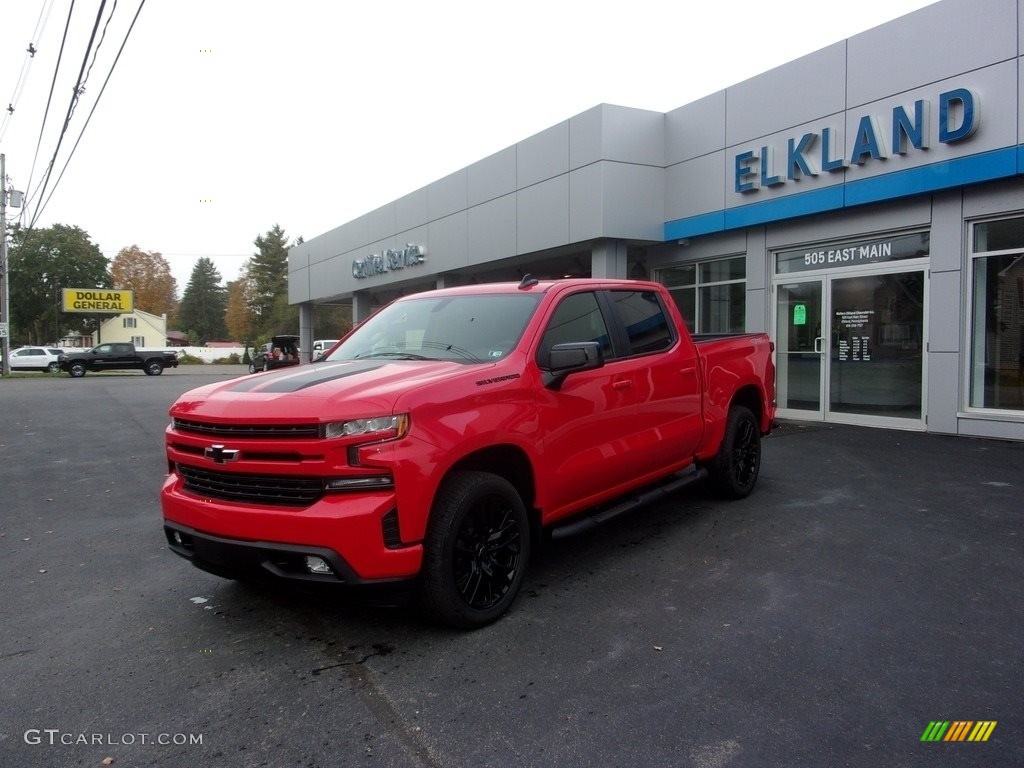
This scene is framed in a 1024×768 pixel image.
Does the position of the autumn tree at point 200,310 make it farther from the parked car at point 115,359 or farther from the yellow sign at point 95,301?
the parked car at point 115,359

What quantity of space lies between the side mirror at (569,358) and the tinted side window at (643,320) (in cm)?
105

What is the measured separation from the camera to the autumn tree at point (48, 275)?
221ft

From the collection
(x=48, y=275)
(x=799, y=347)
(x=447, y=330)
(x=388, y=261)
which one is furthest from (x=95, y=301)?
(x=447, y=330)

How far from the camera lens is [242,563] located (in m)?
3.48

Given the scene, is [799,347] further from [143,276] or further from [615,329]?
[143,276]

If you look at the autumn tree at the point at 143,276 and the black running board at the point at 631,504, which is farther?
the autumn tree at the point at 143,276

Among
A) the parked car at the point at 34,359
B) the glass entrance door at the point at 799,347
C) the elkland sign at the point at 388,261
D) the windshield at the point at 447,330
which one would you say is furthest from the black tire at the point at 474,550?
the parked car at the point at 34,359

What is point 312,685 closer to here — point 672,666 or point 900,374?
point 672,666

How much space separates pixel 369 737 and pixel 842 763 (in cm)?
179

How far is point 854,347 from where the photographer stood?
11539mm

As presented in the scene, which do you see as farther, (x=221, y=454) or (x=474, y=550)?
(x=474, y=550)

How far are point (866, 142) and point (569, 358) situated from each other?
28.7ft

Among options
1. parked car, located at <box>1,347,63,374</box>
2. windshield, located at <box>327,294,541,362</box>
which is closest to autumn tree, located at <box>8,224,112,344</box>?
parked car, located at <box>1,347,63,374</box>

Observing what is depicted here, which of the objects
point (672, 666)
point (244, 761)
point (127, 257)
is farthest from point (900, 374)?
point (127, 257)
